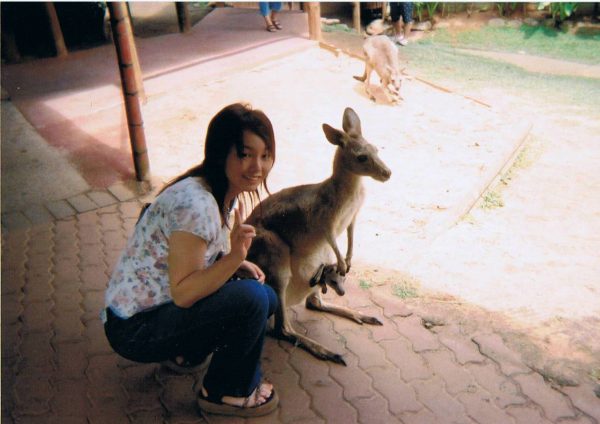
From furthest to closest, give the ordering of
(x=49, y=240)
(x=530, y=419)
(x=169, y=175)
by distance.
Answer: (x=169, y=175)
(x=49, y=240)
(x=530, y=419)

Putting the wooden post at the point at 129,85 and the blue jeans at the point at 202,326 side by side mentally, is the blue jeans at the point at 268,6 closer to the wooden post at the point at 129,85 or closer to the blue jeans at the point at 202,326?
the wooden post at the point at 129,85

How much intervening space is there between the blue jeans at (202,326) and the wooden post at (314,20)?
739 cm

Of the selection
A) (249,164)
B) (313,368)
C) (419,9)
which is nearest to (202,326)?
(249,164)

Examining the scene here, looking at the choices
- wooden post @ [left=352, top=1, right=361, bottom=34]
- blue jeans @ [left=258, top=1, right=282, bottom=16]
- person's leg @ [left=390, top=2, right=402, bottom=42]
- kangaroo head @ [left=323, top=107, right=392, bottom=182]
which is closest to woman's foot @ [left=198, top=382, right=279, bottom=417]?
kangaroo head @ [left=323, top=107, right=392, bottom=182]

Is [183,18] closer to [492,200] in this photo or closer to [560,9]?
[492,200]

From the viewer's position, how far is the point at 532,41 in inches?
444

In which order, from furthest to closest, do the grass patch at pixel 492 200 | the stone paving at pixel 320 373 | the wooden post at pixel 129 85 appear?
the grass patch at pixel 492 200
the wooden post at pixel 129 85
the stone paving at pixel 320 373

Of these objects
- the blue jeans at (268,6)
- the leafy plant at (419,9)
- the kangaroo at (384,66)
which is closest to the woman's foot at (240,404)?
the kangaroo at (384,66)

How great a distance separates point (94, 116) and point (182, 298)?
5.04m

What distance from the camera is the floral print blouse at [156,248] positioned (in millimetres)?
2014

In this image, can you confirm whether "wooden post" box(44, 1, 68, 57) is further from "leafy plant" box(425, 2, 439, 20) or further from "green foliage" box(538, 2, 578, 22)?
"green foliage" box(538, 2, 578, 22)

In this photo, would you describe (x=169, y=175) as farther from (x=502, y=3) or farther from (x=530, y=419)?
(x=502, y=3)

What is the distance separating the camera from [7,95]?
275 inches

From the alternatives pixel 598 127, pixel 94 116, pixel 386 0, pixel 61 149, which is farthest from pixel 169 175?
pixel 386 0
